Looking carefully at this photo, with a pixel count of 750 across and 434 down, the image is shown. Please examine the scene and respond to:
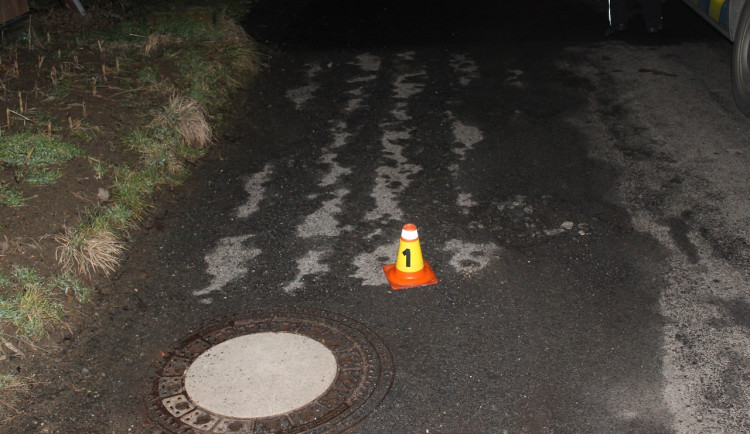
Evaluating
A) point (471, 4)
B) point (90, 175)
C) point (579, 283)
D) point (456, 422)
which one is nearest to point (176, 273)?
point (90, 175)

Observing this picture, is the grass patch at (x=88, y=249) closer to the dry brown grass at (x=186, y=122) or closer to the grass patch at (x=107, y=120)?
the grass patch at (x=107, y=120)

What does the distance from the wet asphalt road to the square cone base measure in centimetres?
6

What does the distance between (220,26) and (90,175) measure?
414 cm

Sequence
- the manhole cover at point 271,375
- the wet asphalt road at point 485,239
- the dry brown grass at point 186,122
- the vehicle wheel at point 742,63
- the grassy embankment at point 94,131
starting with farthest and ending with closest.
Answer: the vehicle wheel at point 742,63, the dry brown grass at point 186,122, the grassy embankment at point 94,131, the wet asphalt road at point 485,239, the manhole cover at point 271,375

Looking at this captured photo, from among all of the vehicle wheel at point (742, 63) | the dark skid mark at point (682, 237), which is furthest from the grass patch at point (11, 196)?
the vehicle wheel at point (742, 63)

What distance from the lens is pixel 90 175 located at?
5.84 m

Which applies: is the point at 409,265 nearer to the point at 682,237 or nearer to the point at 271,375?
the point at 271,375

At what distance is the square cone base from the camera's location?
15.6 ft

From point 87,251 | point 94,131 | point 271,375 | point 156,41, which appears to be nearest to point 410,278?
point 271,375

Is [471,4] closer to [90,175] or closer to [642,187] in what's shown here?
[642,187]

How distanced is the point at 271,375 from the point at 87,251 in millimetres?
1752

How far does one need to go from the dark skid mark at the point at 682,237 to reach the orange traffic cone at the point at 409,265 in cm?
177

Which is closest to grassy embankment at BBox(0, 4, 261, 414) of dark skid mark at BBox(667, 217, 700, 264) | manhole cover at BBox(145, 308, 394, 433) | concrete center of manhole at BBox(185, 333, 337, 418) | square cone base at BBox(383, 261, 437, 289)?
manhole cover at BBox(145, 308, 394, 433)

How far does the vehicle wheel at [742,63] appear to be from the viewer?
22.3 feet
